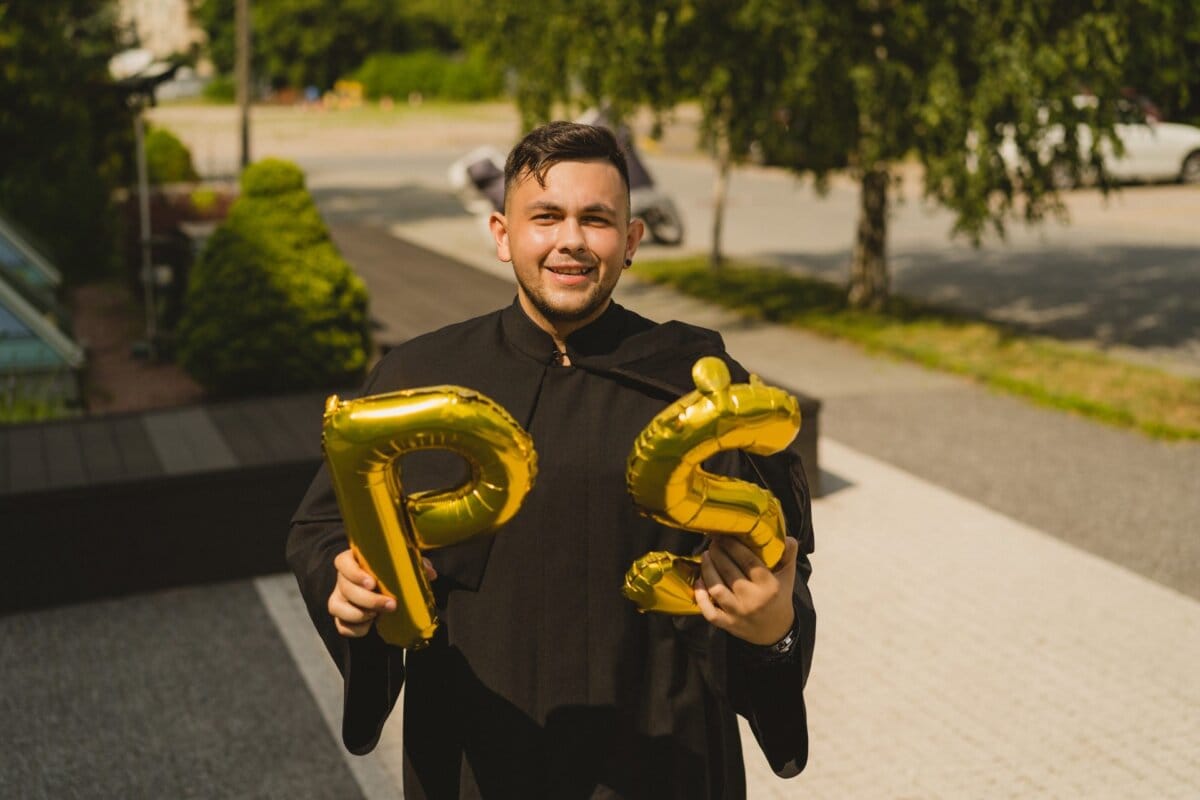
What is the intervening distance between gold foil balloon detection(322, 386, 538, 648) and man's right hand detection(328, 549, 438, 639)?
2 cm

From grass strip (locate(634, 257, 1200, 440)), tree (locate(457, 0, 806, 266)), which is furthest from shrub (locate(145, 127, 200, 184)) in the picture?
tree (locate(457, 0, 806, 266))

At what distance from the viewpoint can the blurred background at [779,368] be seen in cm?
562

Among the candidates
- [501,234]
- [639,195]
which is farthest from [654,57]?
[501,234]

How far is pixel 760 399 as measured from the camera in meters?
1.99

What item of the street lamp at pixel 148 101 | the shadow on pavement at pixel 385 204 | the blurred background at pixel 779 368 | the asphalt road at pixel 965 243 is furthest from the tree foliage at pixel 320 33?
the street lamp at pixel 148 101

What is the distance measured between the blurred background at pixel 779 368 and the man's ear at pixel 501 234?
3184 mm

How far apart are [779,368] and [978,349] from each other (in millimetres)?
2164

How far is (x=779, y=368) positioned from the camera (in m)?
12.3

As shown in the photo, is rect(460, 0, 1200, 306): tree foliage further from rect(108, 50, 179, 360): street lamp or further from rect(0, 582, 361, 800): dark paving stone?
rect(0, 582, 361, 800): dark paving stone

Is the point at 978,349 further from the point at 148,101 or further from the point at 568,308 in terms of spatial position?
the point at 568,308

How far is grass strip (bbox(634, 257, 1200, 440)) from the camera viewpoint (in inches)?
423

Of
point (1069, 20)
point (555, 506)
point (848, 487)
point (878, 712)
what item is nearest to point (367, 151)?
point (1069, 20)

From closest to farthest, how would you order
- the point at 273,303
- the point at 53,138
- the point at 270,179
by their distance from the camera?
the point at 273,303 < the point at 270,179 < the point at 53,138

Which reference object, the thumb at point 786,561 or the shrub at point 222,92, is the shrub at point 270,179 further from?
the shrub at point 222,92
